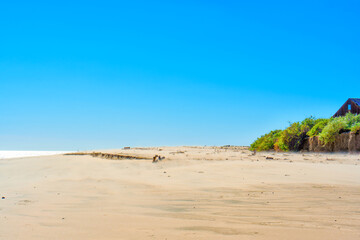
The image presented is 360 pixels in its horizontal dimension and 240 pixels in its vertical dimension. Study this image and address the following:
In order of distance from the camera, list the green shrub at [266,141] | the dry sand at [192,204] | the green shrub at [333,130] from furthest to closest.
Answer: the green shrub at [266,141], the green shrub at [333,130], the dry sand at [192,204]

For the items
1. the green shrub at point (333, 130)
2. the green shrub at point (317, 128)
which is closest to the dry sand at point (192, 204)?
the green shrub at point (333, 130)

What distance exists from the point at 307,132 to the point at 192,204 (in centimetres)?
1161

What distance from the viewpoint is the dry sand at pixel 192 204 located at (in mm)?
2721

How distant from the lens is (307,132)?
45.6 ft

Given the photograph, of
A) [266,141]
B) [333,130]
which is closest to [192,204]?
[333,130]

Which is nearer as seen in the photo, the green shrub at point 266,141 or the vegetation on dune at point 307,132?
the vegetation on dune at point 307,132

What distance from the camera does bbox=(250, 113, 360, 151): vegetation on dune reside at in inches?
471

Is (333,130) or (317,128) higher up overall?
(317,128)

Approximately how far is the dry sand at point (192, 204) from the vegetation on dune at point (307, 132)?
6.42m

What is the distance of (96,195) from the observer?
444 cm

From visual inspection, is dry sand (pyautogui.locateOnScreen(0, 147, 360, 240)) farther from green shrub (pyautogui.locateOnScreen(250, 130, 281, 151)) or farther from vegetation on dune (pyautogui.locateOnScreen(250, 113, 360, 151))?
green shrub (pyautogui.locateOnScreen(250, 130, 281, 151))

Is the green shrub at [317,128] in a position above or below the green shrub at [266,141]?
above

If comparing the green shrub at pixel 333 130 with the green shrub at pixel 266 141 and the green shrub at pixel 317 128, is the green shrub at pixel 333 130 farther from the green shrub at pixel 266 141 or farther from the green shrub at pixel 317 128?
the green shrub at pixel 266 141

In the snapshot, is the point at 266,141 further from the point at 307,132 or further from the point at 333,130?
the point at 333,130
